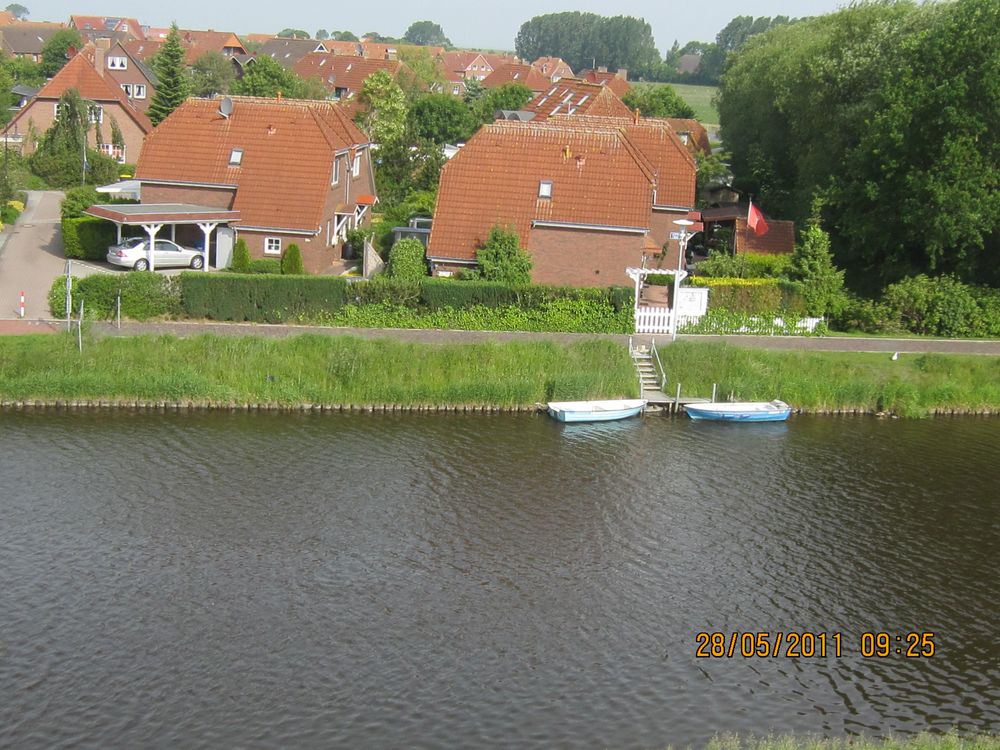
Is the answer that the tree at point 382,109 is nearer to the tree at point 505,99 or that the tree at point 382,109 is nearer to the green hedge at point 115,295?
the tree at point 505,99

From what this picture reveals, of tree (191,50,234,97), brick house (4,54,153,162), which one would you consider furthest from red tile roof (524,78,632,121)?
tree (191,50,234,97)

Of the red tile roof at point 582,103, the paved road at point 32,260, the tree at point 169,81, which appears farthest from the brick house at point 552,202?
the tree at point 169,81

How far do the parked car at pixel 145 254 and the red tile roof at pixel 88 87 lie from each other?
33434 mm

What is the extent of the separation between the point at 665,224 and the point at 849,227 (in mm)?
8961

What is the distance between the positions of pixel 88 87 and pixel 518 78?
5934 centimetres

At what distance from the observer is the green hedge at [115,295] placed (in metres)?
38.8

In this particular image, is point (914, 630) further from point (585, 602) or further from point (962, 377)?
point (962, 377)

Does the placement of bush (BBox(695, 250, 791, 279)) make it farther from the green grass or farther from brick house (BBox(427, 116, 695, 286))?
the green grass

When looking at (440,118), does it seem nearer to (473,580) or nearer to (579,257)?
(579,257)

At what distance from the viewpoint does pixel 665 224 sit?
52.5 meters

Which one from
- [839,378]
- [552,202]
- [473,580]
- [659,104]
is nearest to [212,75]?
[659,104]

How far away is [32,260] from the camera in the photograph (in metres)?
47.2

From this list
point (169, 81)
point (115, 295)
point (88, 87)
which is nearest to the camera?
point (115, 295)

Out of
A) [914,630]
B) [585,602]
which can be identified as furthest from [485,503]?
[914,630]
